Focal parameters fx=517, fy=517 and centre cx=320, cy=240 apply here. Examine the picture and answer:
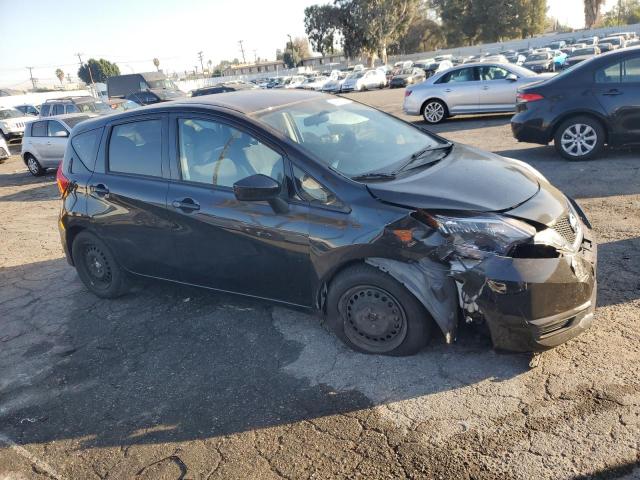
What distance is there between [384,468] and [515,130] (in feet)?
23.5

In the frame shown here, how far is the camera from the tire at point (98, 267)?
4.82 metres

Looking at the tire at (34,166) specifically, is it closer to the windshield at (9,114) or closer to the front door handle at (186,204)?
the front door handle at (186,204)

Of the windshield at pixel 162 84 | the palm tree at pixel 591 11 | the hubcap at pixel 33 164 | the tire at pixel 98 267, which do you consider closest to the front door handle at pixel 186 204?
the tire at pixel 98 267

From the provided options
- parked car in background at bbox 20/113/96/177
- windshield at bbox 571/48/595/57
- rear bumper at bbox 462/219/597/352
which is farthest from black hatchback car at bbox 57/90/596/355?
windshield at bbox 571/48/595/57

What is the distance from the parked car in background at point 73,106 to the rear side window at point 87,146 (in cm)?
1386

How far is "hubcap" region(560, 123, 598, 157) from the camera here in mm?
7848

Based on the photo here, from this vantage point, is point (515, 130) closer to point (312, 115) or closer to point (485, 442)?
point (312, 115)

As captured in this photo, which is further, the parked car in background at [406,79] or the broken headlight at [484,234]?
the parked car in background at [406,79]

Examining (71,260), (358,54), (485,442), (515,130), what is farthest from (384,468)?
(358,54)

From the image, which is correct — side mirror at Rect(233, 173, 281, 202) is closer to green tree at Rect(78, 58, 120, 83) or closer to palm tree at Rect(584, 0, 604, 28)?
palm tree at Rect(584, 0, 604, 28)

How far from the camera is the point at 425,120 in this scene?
48.6 ft

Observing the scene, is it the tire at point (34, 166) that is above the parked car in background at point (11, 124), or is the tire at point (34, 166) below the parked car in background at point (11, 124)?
below

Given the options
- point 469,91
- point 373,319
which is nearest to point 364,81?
point 469,91

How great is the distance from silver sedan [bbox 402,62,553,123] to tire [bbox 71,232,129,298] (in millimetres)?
11194
